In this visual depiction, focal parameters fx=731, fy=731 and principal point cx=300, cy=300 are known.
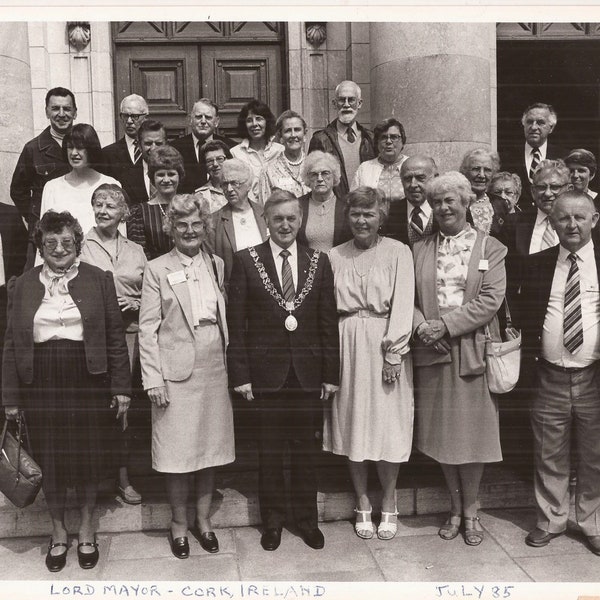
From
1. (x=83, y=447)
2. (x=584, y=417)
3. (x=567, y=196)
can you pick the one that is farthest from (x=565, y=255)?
(x=83, y=447)

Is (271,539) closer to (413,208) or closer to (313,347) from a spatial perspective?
(313,347)

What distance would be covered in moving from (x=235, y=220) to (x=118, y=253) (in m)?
0.74

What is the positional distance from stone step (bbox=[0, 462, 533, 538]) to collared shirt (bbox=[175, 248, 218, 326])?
Answer: 119cm

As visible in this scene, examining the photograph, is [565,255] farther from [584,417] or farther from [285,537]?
[285,537]

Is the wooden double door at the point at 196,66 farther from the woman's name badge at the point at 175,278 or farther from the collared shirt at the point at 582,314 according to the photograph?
the collared shirt at the point at 582,314

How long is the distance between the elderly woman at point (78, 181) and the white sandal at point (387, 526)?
7.68 ft

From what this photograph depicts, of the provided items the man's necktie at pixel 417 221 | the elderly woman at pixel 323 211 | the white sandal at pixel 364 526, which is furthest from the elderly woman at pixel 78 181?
the white sandal at pixel 364 526

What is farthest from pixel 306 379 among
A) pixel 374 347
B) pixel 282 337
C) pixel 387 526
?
pixel 387 526

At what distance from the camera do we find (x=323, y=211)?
4.43 meters

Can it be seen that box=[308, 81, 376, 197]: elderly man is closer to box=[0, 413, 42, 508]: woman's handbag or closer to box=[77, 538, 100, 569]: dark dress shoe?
box=[0, 413, 42, 508]: woman's handbag

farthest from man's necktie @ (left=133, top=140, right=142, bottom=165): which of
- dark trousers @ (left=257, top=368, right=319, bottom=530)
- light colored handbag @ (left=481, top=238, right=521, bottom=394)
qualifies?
light colored handbag @ (left=481, top=238, right=521, bottom=394)

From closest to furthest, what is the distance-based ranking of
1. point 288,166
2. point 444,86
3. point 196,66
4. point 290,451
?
point 290,451 → point 288,166 → point 444,86 → point 196,66

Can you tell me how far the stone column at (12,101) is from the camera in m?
5.46
